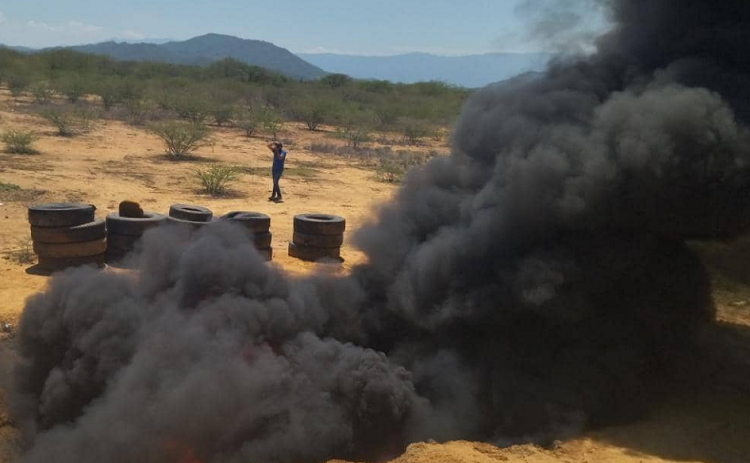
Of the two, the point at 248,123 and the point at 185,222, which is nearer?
the point at 185,222

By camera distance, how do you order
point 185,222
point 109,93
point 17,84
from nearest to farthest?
point 185,222
point 109,93
point 17,84

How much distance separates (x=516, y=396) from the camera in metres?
6.22

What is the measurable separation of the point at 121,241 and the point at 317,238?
9.78ft

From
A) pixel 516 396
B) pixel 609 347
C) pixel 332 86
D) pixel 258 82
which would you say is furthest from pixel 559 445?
pixel 332 86

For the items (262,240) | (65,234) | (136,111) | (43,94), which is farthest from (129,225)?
(43,94)

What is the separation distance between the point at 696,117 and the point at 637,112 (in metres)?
0.50

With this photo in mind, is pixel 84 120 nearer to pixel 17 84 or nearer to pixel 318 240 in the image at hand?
pixel 17 84

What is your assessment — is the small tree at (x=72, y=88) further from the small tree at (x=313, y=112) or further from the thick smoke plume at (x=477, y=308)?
the thick smoke plume at (x=477, y=308)

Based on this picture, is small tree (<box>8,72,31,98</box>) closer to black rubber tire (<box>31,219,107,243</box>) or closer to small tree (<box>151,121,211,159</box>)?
small tree (<box>151,121,211,159</box>)

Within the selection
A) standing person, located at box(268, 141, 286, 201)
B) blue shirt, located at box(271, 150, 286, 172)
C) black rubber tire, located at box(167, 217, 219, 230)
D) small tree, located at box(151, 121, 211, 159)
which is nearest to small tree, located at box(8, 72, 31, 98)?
small tree, located at box(151, 121, 211, 159)

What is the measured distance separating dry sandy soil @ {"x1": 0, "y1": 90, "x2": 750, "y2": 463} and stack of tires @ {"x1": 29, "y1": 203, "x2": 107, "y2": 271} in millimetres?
366

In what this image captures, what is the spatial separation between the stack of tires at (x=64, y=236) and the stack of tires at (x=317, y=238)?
3.04m

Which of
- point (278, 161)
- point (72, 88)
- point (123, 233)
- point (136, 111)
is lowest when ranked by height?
point (136, 111)

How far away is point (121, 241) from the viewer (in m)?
9.45
